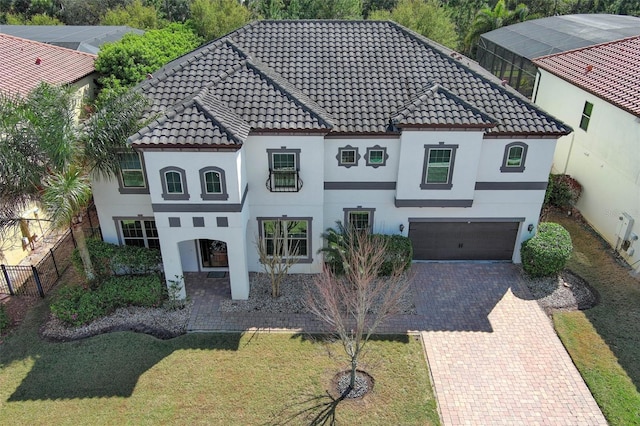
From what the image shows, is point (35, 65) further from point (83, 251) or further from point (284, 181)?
point (284, 181)

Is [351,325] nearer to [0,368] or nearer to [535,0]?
[0,368]

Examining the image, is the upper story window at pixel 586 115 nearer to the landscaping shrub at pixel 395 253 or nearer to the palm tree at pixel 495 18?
the landscaping shrub at pixel 395 253

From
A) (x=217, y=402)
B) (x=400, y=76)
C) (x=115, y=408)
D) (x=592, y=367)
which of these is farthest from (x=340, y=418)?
(x=400, y=76)

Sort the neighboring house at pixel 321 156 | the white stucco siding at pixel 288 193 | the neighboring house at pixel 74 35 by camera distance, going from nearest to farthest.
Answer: the neighboring house at pixel 321 156 → the white stucco siding at pixel 288 193 → the neighboring house at pixel 74 35

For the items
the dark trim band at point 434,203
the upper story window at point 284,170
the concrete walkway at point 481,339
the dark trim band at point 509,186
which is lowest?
the concrete walkway at point 481,339

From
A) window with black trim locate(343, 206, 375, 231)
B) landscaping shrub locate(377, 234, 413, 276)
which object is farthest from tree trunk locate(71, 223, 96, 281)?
landscaping shrub locate(377, 234, 413, 276)

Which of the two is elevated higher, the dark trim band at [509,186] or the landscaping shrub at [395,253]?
the dark trim band at [509,186]

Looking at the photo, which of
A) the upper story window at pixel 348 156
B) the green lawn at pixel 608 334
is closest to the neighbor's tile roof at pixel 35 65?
the upper story window at pixel 348 156

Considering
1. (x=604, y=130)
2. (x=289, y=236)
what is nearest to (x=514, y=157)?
(x=604, y=130)
